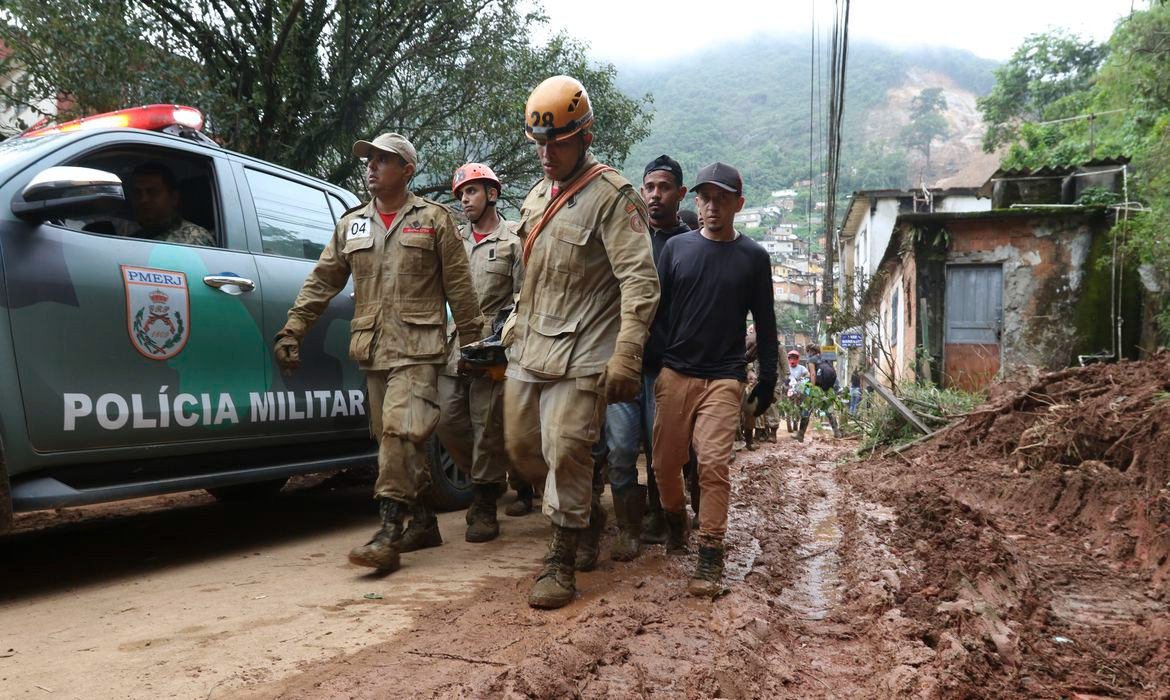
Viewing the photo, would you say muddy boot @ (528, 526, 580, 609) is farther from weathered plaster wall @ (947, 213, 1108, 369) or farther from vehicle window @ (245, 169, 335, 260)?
weathered plaster wall @ (947, 213, 1108, 369)

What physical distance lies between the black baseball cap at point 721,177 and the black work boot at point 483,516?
2.06 m

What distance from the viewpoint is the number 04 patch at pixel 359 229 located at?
445 cm

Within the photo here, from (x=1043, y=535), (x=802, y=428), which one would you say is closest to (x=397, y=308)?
(x=1043, y=535)

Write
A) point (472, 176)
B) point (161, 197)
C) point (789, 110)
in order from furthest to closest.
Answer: point (789, 110), point (472, 176), point (161, 197)

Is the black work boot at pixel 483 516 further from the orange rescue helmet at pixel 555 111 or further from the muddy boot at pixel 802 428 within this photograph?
the muddy boot at pixel 802 428

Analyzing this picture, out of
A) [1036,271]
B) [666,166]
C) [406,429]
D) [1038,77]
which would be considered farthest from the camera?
[1038,77]

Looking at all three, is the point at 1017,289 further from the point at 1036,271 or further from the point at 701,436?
the point at 701,436

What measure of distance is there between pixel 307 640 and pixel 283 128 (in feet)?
27.2

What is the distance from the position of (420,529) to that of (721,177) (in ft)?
7.54

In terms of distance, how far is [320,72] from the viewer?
10.6 m

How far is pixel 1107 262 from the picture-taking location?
48.9 ft

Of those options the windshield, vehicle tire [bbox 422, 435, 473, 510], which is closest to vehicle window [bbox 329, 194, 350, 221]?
vehicle tire [bbox 422, 435, 473, 510]

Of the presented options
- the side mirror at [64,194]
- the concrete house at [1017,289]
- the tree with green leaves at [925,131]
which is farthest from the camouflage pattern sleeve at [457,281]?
the tree with green leaves at [925,131]

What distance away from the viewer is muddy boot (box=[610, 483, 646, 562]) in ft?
15.3
